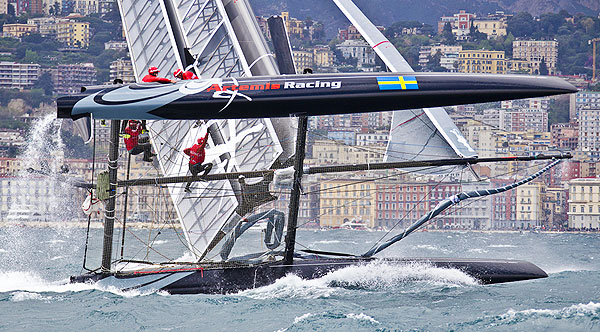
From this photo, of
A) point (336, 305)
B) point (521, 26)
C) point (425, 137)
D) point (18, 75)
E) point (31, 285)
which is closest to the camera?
point (336, 305)

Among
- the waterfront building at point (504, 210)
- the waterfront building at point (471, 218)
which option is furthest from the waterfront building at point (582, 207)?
the waterfront building at point (471, 218)

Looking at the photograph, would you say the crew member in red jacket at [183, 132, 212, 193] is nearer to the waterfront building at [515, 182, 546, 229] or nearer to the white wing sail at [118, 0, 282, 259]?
the white wing sail at [118, 0, 282, 259]

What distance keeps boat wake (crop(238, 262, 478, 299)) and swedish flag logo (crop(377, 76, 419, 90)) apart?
2784 millimetres

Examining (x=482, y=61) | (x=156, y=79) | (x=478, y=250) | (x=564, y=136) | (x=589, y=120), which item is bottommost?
(x=478, y=250)

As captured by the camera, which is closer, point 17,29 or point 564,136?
point 564,136

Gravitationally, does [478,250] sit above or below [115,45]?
below

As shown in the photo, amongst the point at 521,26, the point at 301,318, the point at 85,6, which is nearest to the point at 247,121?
the point at 301,318

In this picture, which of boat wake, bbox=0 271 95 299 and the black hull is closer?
the black hull

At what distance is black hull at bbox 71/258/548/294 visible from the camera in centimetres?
1277

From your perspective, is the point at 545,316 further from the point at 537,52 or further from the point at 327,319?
the point at 537,52

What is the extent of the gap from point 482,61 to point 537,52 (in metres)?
5.37

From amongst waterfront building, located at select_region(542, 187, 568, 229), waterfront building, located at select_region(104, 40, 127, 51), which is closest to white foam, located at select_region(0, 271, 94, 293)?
waterfront building, located at select_region(542, 187, 568, 229)

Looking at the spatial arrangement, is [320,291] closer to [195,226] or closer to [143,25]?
[195,226]

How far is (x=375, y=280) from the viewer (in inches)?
511
